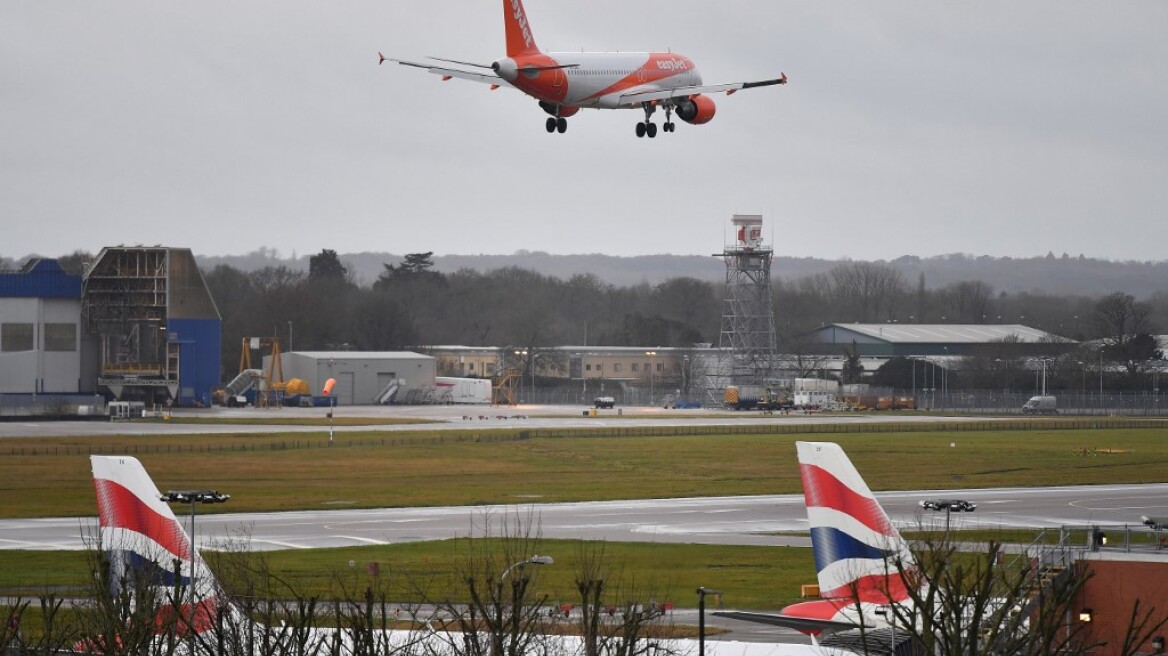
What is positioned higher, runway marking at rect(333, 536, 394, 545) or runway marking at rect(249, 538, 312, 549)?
runway marking at rect(249, 538, 312, 549)

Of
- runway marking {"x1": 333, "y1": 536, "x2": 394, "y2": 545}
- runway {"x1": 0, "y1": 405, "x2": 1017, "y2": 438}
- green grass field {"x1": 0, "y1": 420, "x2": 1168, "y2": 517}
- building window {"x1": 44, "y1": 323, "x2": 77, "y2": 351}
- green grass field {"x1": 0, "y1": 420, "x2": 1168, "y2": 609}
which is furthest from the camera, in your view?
building window {"x1": 44, "y1": 323, "x2": 77, "y2": 351}

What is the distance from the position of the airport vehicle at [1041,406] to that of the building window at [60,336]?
10788 centimetres

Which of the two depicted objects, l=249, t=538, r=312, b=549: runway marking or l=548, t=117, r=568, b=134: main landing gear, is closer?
l=249, t=538, r=312, b=549: runway marking

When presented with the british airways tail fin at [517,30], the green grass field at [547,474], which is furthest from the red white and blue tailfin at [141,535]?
the british airways tail fin at [517,30]

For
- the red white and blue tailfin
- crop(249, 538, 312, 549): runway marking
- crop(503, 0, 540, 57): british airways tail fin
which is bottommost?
crop(249, 538, 312, 549): runway marking

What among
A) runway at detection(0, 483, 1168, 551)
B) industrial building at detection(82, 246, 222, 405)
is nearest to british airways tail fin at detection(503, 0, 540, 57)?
runway at detection(0, 483, 1168, 551)

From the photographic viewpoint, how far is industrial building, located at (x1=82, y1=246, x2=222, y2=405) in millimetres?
173500

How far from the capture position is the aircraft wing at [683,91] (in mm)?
67750

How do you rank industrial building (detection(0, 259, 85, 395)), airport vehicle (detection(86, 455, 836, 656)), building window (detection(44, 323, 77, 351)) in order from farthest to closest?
building window (detection(44, 323, 77, 351)), industrial building (detection(0, 259, 85, 395)), airport vehicle (detection(86, 455, 836, 656))

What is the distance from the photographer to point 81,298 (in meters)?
173

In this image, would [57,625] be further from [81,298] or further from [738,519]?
[81,298]

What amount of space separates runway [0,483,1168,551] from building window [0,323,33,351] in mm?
105568

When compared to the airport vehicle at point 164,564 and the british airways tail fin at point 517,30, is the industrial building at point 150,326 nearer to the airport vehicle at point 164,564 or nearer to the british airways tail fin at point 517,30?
the british airways tail fin at point 517,30

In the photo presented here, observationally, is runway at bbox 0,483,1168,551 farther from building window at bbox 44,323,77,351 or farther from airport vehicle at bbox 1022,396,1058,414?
building window at bbox 44,323,77,351
